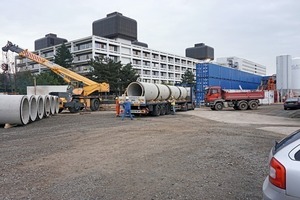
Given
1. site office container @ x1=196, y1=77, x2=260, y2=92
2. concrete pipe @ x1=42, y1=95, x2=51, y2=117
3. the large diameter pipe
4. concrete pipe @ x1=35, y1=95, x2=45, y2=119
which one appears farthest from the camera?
site office container @ x1=196, y1=77, x2=260, y2=92

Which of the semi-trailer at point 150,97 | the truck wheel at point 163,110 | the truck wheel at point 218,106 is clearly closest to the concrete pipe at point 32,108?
the semi-trailer at point 150,97

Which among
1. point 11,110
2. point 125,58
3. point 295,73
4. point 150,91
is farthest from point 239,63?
point 11,110

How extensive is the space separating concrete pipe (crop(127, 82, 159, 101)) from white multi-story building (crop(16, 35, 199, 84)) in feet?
133

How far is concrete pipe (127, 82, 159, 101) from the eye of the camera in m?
21.9

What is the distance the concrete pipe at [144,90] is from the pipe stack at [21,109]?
667 centimetres

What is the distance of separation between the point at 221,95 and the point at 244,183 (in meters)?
→ 25.9

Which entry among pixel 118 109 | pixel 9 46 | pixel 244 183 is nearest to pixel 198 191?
pixel 244 183

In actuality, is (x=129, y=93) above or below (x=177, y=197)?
above

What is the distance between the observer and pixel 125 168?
665 cm

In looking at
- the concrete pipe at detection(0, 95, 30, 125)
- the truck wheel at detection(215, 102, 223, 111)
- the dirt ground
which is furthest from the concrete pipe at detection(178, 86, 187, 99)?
the dirt ground

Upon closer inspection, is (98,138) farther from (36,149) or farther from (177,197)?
(177,197)

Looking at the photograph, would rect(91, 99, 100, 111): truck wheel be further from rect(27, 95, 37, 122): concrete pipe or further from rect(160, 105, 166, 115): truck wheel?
rect(27, 95, 37, 122): concrete pipe

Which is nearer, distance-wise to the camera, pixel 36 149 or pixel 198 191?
pixel 198 191

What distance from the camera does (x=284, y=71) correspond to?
3550cm
